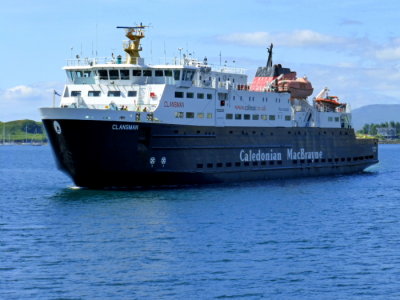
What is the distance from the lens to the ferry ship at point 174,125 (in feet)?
138

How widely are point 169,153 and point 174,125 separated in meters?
1.74

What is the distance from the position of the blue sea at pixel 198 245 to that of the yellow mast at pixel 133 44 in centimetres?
868

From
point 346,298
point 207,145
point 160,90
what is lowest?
point 346,298

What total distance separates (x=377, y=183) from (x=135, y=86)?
20910 mm

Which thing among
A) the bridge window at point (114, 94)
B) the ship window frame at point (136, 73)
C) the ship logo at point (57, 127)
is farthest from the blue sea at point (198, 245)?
the ship window frame at point (136, 73)

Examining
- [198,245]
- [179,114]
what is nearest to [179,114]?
[179,114]

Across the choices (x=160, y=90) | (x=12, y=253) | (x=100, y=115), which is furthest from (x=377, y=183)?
(x=12, y=253)

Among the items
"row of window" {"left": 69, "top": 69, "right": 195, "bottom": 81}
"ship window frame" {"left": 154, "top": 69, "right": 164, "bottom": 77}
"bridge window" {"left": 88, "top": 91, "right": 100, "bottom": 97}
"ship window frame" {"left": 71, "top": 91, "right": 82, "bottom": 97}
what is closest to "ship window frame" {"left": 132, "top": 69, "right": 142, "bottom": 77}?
"row of window" {"left": 69, "top": 69, "right": 195, "bottom": 81}

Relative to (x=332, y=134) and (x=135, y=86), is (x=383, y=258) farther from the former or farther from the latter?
(x=332, y=134)

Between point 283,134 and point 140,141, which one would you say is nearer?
point 140,141

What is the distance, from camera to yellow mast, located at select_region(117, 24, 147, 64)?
4716cm

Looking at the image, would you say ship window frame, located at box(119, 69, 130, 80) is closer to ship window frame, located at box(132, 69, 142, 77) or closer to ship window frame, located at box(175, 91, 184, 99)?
ship window frame, located at box(132, 69, 142, 77)

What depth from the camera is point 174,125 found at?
4506 centimetres

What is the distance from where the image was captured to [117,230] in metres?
31.4
